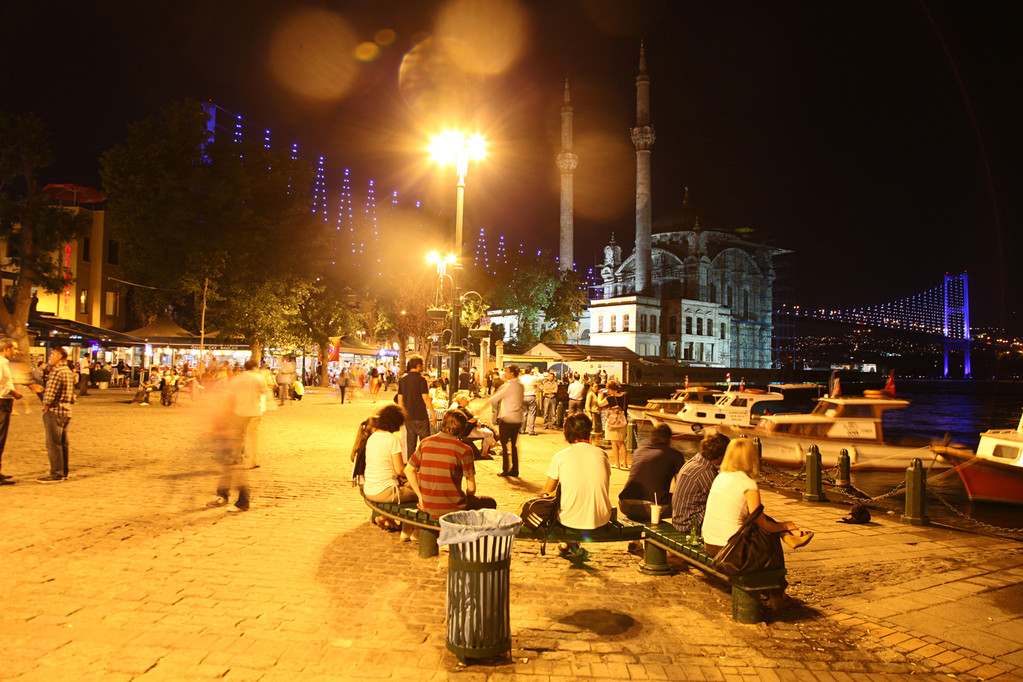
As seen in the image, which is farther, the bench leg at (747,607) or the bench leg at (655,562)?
the bench leg at (655,562)

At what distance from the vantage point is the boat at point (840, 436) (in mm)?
16500

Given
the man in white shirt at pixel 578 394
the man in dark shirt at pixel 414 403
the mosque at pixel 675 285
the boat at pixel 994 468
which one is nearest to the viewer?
the man in dark shirt at pixel 414 403

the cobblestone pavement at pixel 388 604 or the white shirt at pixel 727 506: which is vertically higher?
the white shirt at pixel 727 506

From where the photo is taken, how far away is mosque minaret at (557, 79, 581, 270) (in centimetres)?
7788

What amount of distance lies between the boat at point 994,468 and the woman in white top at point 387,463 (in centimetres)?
1195

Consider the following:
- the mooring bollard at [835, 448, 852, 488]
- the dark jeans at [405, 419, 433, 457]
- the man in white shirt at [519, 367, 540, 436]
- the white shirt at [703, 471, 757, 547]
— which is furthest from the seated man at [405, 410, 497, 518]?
the man in white shirt at [519, 367, 540, 436]

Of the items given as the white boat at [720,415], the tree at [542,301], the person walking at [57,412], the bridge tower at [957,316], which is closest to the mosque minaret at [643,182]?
the tree at [542,301]

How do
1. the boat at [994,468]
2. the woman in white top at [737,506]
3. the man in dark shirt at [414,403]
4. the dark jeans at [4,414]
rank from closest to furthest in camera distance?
the woman in white top at [737,506]
the dark jeans at [4,414]
the man in dark shirt at [414,403]
the boat at [994,468]

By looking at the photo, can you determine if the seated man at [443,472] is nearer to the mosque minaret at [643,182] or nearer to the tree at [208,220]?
the tree at [208,220]

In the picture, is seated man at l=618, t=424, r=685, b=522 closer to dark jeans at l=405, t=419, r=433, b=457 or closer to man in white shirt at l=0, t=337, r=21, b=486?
dark jeans at l=405, t=419, r=433, b=457

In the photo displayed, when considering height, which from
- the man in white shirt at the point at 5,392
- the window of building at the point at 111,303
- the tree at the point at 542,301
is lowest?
the man in white shirt at the point at 5,392

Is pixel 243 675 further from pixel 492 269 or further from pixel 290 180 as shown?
pixel 492 269

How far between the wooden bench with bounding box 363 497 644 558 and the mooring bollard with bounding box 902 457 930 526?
5251 mm

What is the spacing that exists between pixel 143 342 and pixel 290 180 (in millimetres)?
12049
